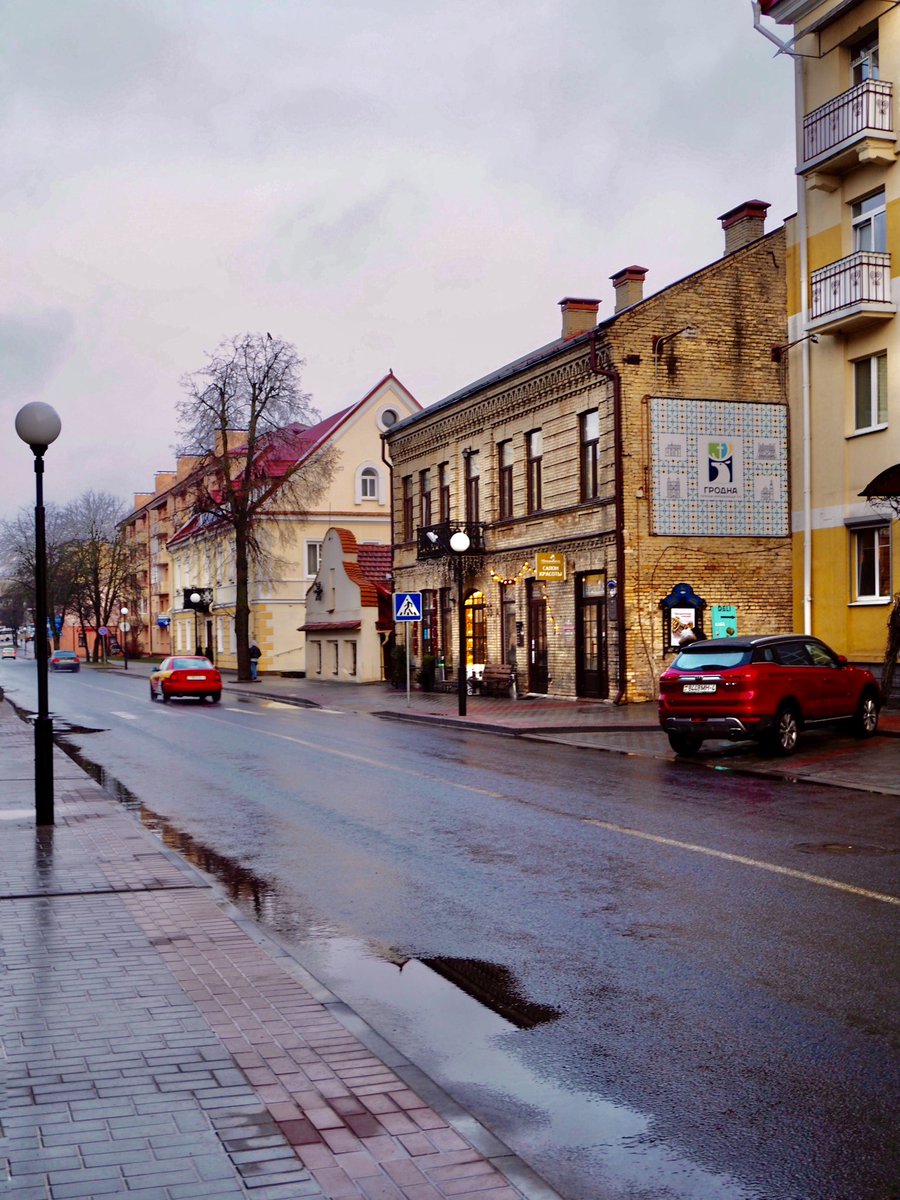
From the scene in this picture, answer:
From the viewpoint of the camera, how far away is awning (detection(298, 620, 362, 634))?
47031 millimetres

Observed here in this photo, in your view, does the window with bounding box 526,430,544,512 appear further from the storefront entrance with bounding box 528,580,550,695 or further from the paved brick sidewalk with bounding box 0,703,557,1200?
the paved brick sidewalk with bounding box 0,703,557,1200

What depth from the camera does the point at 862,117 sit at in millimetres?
24312

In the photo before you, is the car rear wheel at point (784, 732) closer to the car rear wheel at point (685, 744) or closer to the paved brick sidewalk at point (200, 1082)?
the car rear wheel at point (685, 744)

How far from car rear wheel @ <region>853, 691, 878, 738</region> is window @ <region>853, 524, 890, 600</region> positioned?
19.9 ft

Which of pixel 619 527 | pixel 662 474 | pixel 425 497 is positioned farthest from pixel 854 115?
pixel 425 497

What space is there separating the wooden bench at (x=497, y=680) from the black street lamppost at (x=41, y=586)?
72.2ft

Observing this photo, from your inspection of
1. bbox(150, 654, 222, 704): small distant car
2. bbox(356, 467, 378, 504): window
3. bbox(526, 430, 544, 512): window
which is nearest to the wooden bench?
bbox(526, 430, 544, 512): window

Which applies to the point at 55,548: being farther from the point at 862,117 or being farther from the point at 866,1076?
the point at 866,1076

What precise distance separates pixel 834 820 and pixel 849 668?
8165 millimetres

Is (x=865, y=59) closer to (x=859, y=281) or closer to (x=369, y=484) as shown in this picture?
(x=859, y=281)

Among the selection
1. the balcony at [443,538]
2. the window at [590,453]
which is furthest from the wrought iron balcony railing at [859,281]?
the balcony at [443,538]

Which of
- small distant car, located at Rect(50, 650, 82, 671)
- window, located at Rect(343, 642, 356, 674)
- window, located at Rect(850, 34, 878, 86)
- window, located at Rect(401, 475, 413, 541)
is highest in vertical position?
window, located at Rect(850, 34, 878, 86)

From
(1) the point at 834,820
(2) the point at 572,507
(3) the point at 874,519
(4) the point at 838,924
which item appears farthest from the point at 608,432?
(4) the point at 838,924

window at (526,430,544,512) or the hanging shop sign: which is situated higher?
window at (526,430,544,512)
